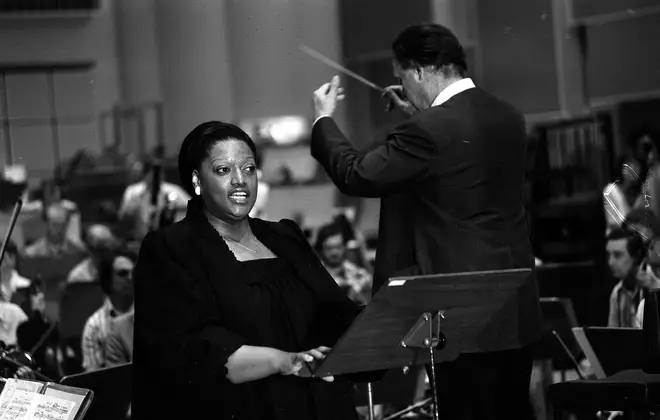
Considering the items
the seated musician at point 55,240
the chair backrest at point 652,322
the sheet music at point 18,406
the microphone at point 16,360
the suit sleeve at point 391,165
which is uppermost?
the suit sleeve at point 391,165

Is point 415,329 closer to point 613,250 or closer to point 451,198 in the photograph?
point 451,198

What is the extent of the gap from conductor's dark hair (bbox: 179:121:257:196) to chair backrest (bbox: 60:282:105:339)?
3.94 metres

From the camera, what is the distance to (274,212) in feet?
42.1

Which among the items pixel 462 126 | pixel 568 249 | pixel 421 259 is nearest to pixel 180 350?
pixel 421 259

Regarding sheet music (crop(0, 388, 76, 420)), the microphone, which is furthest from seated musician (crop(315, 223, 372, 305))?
sheet music (crop(0, 388, 76, 420))

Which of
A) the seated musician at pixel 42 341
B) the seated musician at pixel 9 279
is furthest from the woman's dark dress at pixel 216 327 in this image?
the seated musician at pixel 9 279

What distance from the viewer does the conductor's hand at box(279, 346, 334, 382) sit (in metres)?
2.85

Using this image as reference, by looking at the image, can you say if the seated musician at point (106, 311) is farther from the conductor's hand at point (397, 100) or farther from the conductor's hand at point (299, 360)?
the conductor's hand at point (299, 360)

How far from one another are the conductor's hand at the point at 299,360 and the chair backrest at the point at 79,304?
4.30 metres

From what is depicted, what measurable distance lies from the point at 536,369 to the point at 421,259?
2.18m

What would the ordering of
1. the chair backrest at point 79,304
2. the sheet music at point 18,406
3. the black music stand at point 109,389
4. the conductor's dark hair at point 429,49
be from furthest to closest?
the chair backrest at point 79,304, the black music stand at point 109,389, the conductor's dark hair at point 429,49, the sheet music at point 18,406

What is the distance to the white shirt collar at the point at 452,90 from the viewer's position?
11.6 ft

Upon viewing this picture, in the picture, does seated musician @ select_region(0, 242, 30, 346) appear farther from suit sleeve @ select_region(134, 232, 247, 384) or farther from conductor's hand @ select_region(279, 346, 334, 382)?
conductor's hand @ select_region(279, 346, 334, 382)

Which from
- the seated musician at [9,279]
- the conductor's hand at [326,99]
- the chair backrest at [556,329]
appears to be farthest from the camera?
the seated musician at [9,279]
